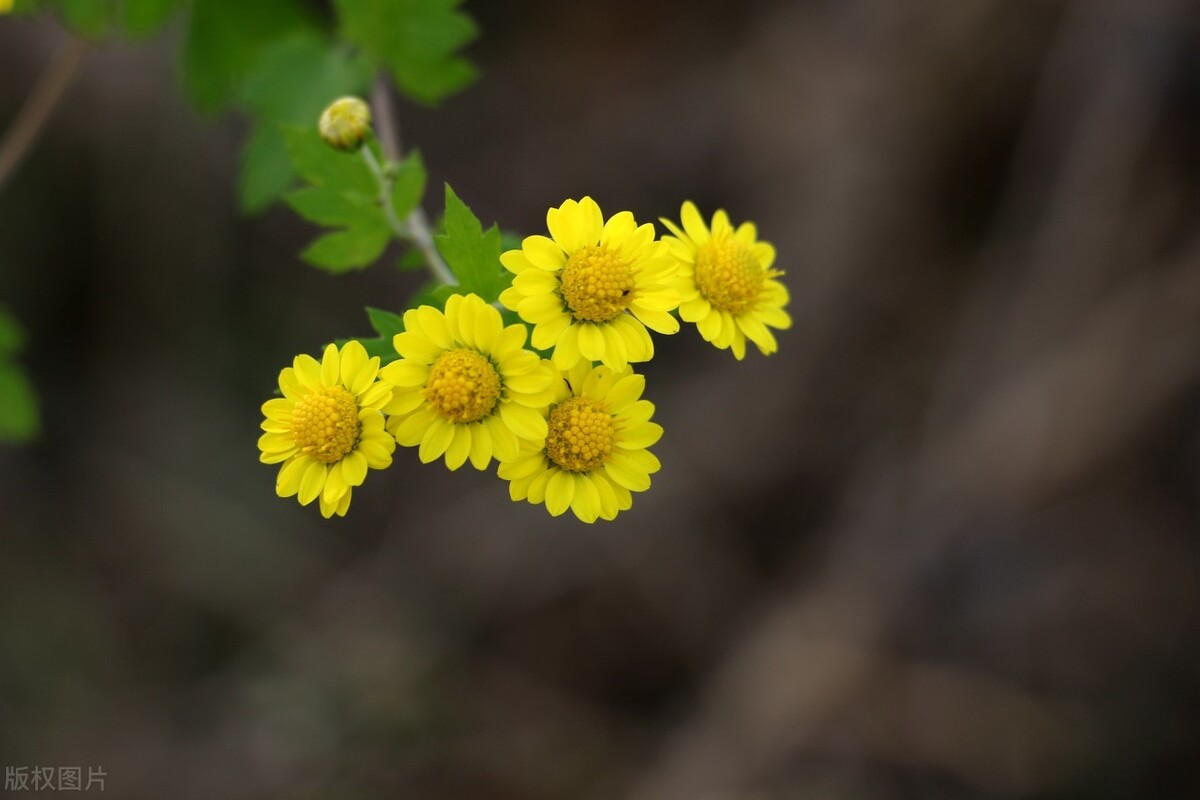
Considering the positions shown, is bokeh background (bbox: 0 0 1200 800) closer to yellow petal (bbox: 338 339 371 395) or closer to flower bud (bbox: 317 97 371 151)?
flower bud (bbox: 317 97 371 151)

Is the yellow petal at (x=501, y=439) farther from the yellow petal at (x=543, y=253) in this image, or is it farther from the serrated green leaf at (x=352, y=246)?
the serrated green leaf at (x=352, y=246)

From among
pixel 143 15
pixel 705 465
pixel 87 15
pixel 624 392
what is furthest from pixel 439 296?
pixel 705 465

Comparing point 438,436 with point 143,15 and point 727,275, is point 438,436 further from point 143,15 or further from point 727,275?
point 143,15

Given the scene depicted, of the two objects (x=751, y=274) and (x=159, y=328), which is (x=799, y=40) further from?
(x=159, y=328)

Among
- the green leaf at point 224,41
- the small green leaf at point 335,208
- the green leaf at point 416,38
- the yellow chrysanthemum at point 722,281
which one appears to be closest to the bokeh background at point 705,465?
the green leaf at point 224,41

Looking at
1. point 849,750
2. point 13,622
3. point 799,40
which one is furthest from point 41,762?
point 799,40

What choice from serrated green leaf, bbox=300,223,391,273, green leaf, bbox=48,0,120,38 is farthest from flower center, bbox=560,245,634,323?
green leaf, bbox=48,0,120,38
